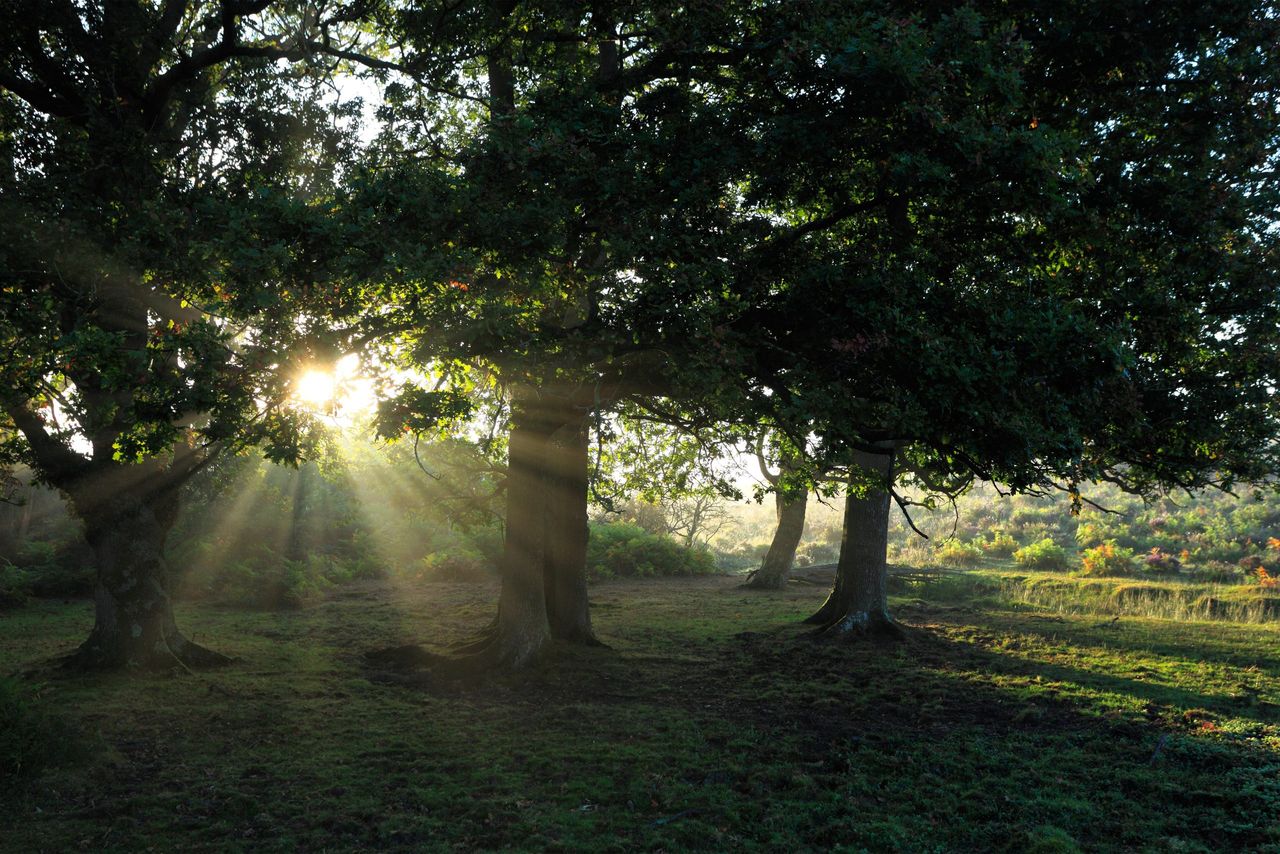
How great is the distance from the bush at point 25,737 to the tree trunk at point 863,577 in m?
13.2

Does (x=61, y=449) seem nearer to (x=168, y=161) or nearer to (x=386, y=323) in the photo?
(x=168, y=161)

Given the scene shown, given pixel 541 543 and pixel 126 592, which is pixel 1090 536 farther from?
pixel 126 592

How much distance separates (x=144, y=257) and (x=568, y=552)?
8256mm

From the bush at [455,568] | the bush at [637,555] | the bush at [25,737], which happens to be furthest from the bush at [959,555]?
the bush at [25,737]

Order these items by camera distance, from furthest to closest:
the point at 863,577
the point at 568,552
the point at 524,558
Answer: the point at 863,577 → the point at 568,552 → the point at 524,558

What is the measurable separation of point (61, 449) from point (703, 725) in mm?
10403

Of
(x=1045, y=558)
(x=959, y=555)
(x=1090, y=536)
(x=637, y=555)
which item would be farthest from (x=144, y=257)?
(x=1090, y=536)

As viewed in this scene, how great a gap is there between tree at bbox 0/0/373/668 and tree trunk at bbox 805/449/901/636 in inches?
455

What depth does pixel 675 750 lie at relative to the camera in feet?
31.3

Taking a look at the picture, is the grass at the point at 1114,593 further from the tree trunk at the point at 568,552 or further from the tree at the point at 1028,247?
the tree trunk at the point at 568,552

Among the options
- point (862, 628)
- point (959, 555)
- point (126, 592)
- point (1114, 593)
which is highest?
point (959, 555)

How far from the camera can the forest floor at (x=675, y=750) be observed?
23.6 ft

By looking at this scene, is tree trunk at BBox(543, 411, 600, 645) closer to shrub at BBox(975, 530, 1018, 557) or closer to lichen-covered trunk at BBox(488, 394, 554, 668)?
lichen-covered trunk at BBox(488, 394, 554, 668)

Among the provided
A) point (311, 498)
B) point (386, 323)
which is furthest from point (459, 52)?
point (311, 498)
